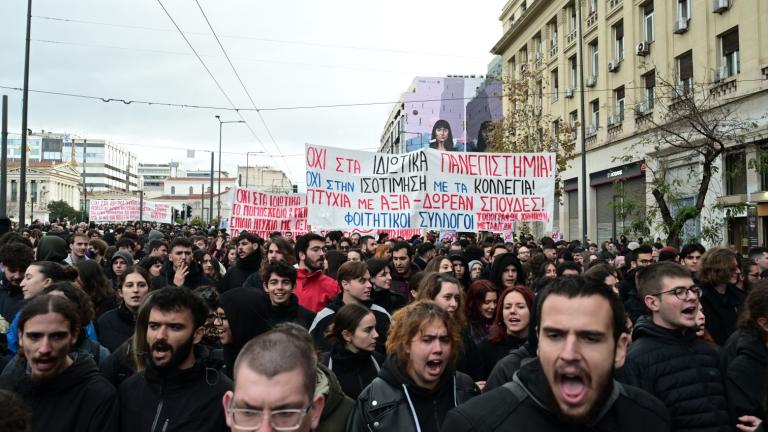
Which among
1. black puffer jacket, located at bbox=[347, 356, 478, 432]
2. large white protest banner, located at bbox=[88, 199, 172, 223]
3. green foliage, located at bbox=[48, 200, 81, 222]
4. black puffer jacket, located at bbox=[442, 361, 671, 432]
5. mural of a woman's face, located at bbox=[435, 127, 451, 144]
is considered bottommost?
black puffer jacket, located at bbox=[347, 356, 478, 432]

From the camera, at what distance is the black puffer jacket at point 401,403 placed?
3.36 metres

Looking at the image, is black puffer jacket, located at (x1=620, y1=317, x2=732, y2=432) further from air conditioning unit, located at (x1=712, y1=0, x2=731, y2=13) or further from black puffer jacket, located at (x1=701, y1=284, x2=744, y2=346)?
air conditioning unit, located at (x1=712, y1=0, x2=731, y2=13)

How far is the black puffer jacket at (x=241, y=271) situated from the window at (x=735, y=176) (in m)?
16.6

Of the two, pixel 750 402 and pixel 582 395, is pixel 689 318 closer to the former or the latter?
pixel 750 402

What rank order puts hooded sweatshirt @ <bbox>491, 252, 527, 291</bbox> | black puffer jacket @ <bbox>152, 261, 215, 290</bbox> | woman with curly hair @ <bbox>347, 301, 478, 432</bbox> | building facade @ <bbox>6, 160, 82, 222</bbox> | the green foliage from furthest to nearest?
1. building facade @ <bbox>6, 160, 82, 222</bbox>
2. the green foliage
3. black puffer jacket @ <bbox>152, 261, 215, 290</bbox>
4. hooded sweatshirt @ <bbox>491, 252, 527, 291</bbox>
5. woman with curly hair @ <bbox>347, 301, 478, 432</bbox>

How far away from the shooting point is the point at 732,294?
6.09 metres

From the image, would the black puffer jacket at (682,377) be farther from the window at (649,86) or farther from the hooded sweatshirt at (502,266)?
the window at (649,86)

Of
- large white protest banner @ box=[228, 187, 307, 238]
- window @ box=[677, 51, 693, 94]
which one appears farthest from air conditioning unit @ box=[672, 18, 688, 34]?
large white protest banner @ box=[228, 187, 307, 238]

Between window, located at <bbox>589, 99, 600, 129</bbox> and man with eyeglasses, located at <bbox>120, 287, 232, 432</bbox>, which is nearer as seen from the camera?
man with eyeglasses, located at <bbox>120, 287, 232, 432</bbox>

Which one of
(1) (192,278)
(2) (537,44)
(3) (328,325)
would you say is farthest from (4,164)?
(2) (537,44)

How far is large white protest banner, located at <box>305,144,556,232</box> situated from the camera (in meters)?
11.7

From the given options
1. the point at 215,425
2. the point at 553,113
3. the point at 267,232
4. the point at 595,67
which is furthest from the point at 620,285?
the point at 553,113

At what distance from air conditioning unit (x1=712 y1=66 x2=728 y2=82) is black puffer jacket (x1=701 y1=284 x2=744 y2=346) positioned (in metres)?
17.3

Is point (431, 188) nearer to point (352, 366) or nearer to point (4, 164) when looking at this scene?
point (352, 366)
